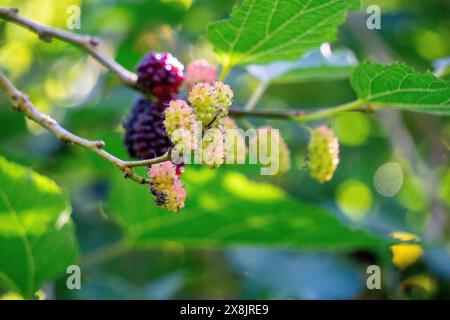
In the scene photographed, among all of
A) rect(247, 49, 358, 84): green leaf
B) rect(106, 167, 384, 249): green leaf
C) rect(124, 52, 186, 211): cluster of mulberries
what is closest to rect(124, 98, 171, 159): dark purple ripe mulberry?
rect(124, 52, 186, 211): cluster of mulberries

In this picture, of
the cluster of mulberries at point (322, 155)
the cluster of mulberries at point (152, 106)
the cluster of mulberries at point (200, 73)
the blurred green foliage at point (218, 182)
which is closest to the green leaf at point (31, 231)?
the blurred green foliage at point (218, 182)

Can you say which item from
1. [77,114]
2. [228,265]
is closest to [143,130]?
[77,114]

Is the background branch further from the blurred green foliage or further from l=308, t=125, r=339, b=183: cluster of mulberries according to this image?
the blurred green foliage

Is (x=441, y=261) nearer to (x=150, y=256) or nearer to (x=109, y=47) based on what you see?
(x=150, y=256)

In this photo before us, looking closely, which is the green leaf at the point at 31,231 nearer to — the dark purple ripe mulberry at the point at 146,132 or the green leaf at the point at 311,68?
the dark purple ripe mulberry at the point at 146,132

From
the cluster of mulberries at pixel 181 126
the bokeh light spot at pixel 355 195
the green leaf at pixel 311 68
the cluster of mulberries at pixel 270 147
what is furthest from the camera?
the bokeh light spot at pixel 355 195

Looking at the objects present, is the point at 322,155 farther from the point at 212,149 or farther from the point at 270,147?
the point at 212,149
